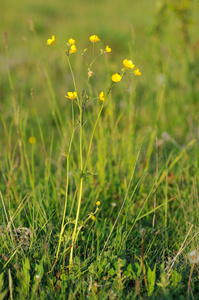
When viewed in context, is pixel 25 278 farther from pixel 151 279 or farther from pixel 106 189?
pixel 106 189

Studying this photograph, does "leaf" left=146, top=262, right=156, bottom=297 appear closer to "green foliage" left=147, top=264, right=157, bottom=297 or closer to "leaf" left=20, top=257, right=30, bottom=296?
"green foliage" left=147, top=264, right=157, bottom=297

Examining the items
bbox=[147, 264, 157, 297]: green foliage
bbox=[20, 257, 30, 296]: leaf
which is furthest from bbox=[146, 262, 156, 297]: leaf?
bbox=[20, 257, 30, 296]: leaf

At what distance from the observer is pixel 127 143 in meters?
2.25

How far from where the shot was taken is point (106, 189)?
203 centimetres

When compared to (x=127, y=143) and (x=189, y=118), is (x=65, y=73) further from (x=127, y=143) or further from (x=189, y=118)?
(x=127, y=143)

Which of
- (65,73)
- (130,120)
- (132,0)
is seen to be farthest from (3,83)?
(132,0)

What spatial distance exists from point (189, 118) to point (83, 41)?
3.54 m

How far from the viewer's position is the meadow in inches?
54.1

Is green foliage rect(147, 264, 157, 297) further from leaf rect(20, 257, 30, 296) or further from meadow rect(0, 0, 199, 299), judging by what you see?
leaf rect(20, 257, 30, 296)

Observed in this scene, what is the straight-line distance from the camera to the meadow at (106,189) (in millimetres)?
1375

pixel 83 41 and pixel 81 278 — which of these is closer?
pixel 81 278

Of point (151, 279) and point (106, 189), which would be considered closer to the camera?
point (151, 279)

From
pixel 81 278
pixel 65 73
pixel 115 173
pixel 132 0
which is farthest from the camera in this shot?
pixel 132 0

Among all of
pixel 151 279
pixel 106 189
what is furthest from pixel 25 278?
pixel 106 189
